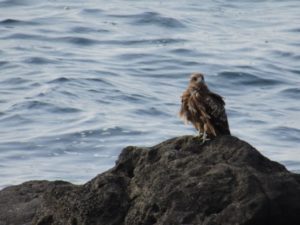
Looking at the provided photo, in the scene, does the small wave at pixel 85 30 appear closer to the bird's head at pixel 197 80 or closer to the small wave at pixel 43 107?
the small wave at pixel 43 107

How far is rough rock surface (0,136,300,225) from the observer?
7453 mm

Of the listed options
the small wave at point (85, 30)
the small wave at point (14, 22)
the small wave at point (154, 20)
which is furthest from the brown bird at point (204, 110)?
the small wave at point (14, 22)

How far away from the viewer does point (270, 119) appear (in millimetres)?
17281

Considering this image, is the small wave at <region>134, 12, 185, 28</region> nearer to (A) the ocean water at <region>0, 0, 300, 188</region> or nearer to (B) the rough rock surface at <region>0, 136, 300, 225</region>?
(A) the ocean water at <region>0, 0, 300, 188</region>

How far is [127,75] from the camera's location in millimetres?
20500

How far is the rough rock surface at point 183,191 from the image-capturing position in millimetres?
7453

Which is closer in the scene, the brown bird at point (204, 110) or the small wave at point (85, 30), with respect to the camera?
the brown bird at point (204, 110)

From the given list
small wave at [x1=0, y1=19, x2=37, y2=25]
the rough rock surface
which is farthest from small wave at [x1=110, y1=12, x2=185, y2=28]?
the rough rock surface

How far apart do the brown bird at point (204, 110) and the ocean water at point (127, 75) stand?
480 cm

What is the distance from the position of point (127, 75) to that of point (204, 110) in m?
12.1

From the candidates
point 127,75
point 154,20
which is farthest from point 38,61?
point 154,20

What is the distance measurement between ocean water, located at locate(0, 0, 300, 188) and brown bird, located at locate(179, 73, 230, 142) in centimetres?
480

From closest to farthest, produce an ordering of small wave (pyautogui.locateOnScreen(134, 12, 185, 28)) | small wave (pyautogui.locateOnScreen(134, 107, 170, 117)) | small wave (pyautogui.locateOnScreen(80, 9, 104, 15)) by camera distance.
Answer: small wave (pyautogui.locateOnScreen(134, 107, 170, 117)) < small wave (pyautogui.locateOnScreen(134, 12, 185, 28)) < small wave (pyautogui.locateOnScreen(80, 9, 104, 15))

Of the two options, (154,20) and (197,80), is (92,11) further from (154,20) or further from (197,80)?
(197,80)
